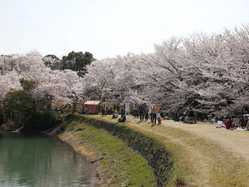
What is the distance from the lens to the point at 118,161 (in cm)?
2952

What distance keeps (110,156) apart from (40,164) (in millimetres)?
5373

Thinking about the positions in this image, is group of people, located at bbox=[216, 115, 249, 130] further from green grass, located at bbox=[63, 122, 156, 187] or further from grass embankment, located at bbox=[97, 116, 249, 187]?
green grass, located at bbox=[63, 122, 156, 187]

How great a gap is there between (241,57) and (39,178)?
50.2ft

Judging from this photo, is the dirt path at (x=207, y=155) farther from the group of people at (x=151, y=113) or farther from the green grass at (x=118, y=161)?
the group of people at (x=151, y=113)

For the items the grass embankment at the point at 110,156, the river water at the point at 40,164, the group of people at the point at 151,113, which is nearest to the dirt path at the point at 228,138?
the grass embankment at the point at 110,156

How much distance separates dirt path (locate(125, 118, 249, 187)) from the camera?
50.0 ft

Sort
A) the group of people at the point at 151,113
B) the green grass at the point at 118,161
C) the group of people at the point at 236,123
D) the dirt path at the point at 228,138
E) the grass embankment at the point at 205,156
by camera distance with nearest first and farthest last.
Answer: the grass embankment at the point at 205,156 → the dirt path at the point at 228,138 → the green grass at the point at 118,161 → the group of people at the point at 236,123 → the group of people at the point at 151,113

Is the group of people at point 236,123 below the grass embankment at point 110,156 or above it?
above

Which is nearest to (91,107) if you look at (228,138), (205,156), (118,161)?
(118,161)

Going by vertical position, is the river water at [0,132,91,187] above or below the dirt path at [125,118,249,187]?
below

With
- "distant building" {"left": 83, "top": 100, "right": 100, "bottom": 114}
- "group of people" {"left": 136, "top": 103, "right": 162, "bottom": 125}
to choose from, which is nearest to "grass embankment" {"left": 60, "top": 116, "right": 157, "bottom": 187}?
"group of people" {"left": 136, "top": 103, "right": 162, "bottom": 125}

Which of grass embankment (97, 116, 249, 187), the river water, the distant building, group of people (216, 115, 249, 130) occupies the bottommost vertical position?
the river water

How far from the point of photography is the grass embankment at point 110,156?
23734mm

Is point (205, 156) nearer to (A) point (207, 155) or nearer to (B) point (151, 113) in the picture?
(A) point (207, 155)
